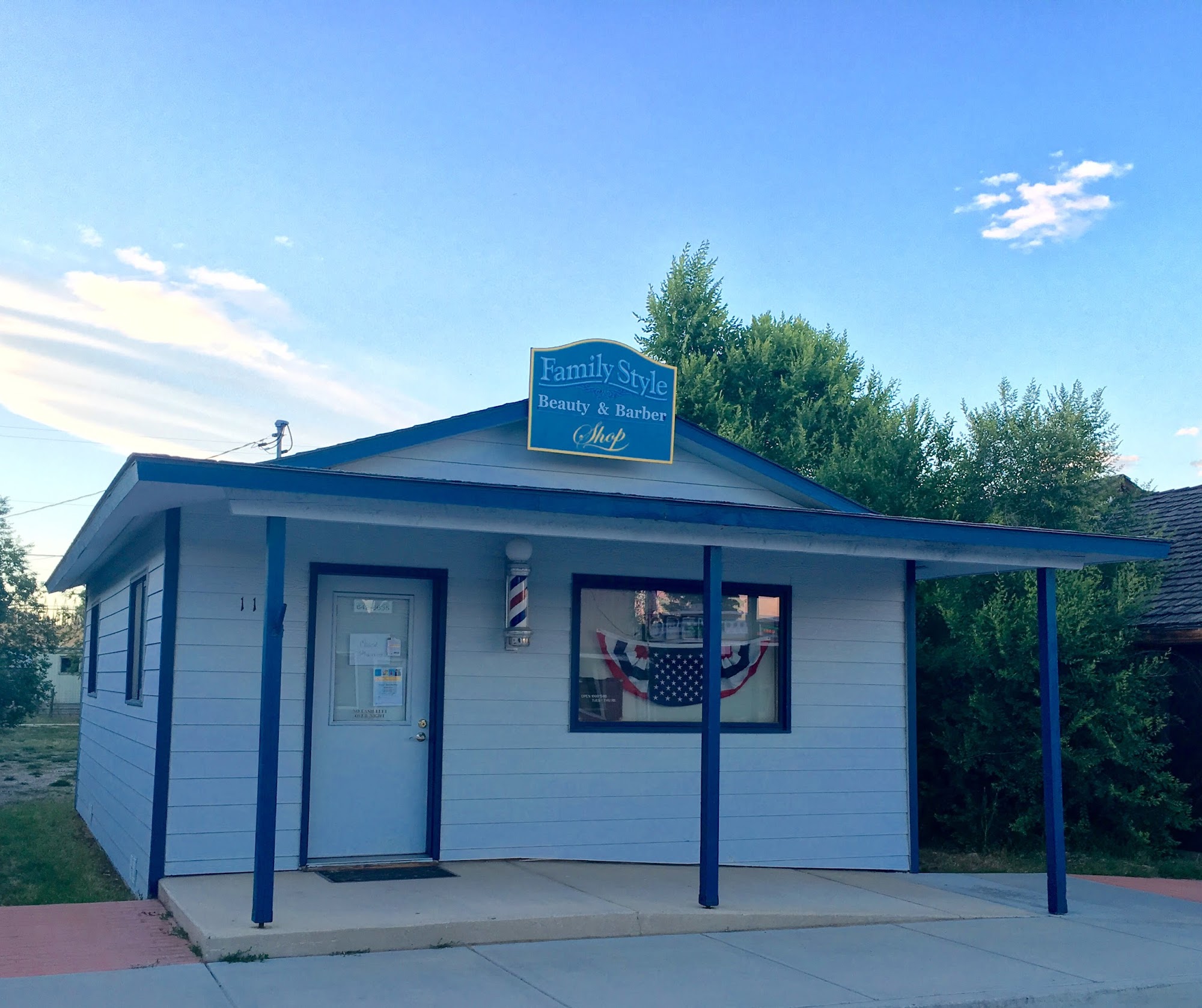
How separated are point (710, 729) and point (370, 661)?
272cm

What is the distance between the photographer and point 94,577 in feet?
46.4

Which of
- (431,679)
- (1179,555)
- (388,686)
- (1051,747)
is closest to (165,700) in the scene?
(388,686)

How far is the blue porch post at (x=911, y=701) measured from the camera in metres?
10.6

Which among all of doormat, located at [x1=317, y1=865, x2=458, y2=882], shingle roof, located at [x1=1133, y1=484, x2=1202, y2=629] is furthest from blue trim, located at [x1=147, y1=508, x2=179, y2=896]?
shingle roof, located at [x1=1133, y1=484, x2=1202, y2=629]

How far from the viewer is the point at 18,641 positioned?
26688 millimetres

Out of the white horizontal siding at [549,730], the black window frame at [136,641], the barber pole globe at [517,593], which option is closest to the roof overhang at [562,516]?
the black window frame at [136,641]

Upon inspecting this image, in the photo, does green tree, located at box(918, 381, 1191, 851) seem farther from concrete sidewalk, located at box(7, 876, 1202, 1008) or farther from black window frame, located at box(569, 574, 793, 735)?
concrete sidewalk, located at box(7, 876, 1202, 1008)

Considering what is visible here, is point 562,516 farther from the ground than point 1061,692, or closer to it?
farther from the ground

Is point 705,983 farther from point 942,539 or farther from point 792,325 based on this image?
point 792,325

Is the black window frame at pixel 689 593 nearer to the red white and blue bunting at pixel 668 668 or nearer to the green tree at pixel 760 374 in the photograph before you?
the red white and blue bunting at pixel 668 668

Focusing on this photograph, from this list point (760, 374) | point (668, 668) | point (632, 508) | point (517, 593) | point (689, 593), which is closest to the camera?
point (632, 508)

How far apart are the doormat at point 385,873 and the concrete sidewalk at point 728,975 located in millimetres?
1560

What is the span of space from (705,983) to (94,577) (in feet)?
34.8

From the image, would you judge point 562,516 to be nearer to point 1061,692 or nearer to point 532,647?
point 532,647
